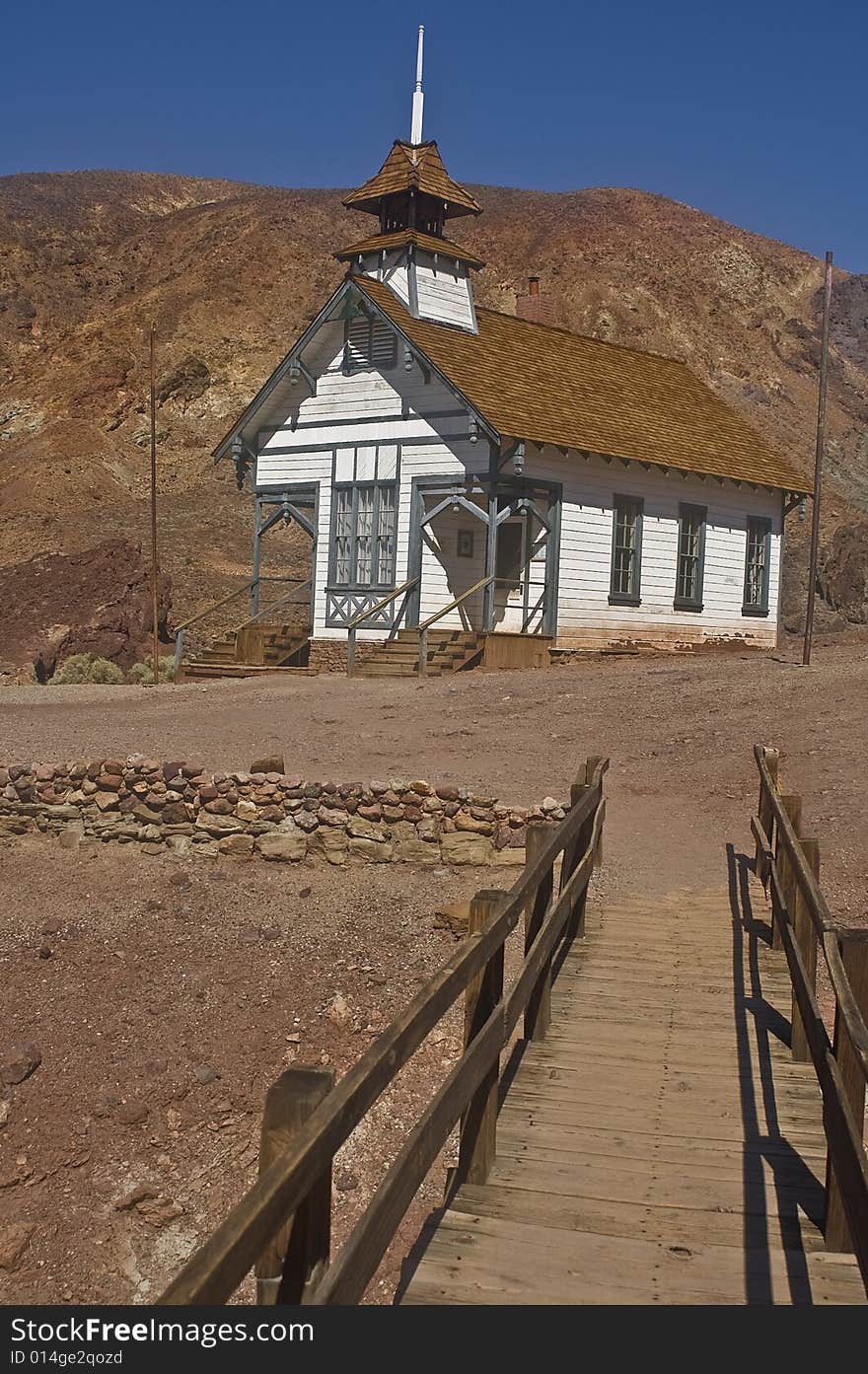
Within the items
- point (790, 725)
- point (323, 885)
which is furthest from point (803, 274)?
point (323, 885)

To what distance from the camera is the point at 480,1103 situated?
17.3 ft

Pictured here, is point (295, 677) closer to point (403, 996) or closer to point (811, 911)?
point (403, 996)

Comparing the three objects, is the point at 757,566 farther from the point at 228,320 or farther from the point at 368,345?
the point at 228,320

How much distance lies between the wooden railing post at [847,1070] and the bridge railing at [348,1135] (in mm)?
1331

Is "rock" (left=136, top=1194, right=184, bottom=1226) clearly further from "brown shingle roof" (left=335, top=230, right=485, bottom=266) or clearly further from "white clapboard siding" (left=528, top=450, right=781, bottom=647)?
"brown shingle roof" (left=335, top=230, right=485, bottom=266)

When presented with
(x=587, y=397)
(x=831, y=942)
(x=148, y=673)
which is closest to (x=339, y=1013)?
(x=831, y=942)

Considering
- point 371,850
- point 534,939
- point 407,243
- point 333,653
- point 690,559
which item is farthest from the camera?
point 690,559

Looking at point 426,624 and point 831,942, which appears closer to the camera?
point 831,942

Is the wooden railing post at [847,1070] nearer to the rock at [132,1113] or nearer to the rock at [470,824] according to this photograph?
the rock at [132,1113]

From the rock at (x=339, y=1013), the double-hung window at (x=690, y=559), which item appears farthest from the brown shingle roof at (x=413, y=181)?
the rock at (x=339, y=1013)

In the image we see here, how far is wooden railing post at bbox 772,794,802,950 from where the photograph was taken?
8.19 m

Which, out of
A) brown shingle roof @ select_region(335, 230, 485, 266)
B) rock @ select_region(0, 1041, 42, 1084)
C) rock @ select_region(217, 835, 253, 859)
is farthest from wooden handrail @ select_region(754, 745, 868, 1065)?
brown shingle roof @ select_region(335, 230, 485, 266)

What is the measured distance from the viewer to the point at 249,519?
1789 inches

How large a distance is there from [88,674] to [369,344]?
8649 millimetres
